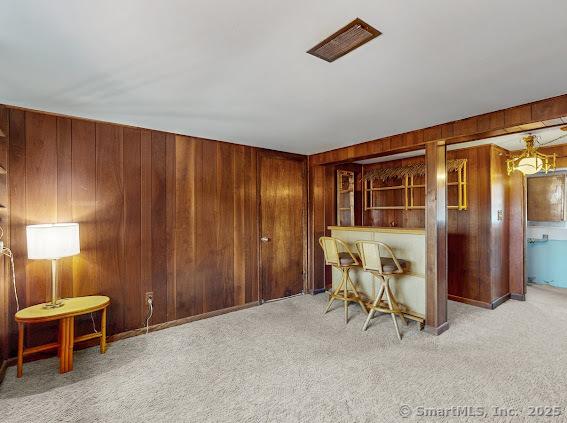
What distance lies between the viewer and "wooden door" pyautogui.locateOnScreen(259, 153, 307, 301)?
170 inches

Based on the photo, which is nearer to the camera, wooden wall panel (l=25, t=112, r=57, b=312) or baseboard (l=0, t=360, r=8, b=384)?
baseboard (l=0, t=360, r=8, b=384)

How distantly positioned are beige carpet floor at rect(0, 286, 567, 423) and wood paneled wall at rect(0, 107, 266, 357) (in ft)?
1.61

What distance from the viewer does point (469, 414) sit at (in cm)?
194

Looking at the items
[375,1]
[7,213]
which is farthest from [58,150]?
[375,1]

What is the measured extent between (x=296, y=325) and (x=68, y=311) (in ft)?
7.23

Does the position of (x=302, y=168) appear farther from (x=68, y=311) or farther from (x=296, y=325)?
(x=68, y=311)

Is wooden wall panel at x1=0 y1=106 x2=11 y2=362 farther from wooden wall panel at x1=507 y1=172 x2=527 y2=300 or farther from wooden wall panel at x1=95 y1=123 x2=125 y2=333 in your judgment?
wooden wall panel at x1=507 y1=172 x2=527 y2=300

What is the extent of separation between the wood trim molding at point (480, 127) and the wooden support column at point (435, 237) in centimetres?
14

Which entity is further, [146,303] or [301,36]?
[146,303]

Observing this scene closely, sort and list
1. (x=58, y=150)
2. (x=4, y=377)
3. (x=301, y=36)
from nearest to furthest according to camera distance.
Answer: (x=301, y=36), (x=4, y=377), (x=58, y=150)

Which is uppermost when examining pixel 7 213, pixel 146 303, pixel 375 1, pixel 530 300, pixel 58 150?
pixel 375 1

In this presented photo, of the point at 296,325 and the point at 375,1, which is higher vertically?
the point at 375,1

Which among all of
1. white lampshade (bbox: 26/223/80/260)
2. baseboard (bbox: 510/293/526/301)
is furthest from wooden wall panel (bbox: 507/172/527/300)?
white lampshade (bbox: 26/223/80/260)

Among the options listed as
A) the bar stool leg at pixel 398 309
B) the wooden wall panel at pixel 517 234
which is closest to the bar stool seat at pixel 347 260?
the bar stool leg at pixel 398 309
